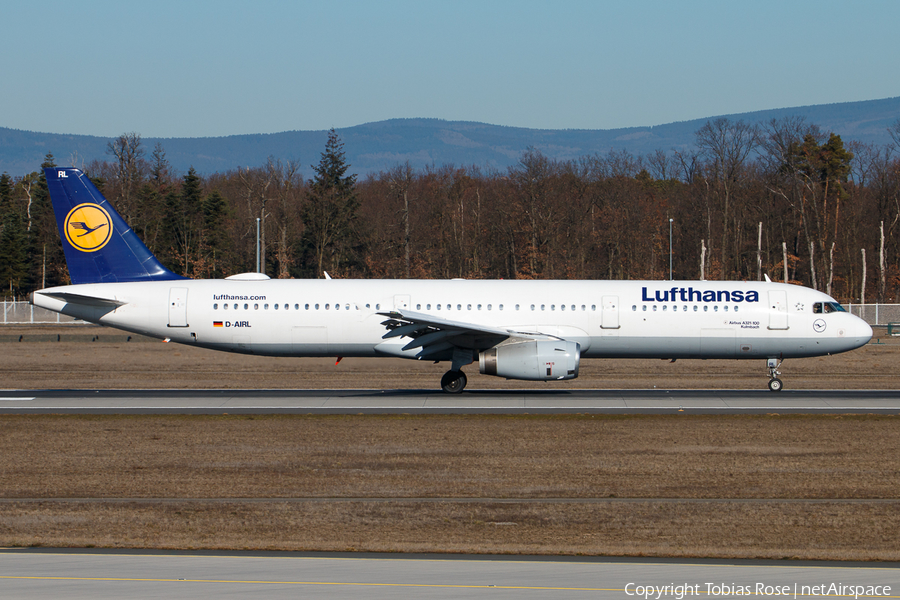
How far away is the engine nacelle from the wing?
0.67 metres

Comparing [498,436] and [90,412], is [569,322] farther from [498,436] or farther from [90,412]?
[90,412]

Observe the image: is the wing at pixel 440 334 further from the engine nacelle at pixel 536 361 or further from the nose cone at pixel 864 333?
the nose cone at pixel 864 333

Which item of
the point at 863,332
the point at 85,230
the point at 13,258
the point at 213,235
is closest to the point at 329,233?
the point at 213,235

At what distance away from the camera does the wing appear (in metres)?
24.8

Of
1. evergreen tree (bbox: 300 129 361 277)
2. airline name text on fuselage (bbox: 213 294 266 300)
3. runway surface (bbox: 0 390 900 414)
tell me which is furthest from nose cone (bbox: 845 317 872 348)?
evergreen tree (bbox: 300 129 361 277)

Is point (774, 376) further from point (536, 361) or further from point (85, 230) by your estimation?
point (85, 230)

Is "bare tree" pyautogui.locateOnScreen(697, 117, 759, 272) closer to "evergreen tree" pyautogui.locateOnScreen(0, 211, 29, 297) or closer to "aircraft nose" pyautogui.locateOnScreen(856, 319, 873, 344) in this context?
"aircraft nose" pyautogui.locateOnScreen(856, 319, 873, 344)

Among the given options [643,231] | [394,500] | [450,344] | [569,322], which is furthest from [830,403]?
[643,231]

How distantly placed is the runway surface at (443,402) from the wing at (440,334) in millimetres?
1377

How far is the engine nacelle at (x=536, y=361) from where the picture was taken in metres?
24.6

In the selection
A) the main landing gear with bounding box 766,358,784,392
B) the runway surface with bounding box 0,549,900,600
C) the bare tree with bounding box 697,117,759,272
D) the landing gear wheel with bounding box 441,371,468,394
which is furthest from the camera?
the bare tree with bounding box 697,117,759,272

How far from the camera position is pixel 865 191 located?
8800 centimetres

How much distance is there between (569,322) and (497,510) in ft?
50.6

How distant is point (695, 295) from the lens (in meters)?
27.3
